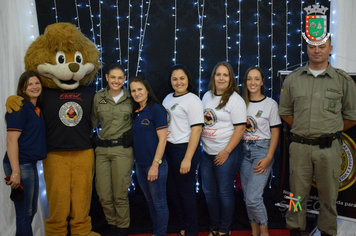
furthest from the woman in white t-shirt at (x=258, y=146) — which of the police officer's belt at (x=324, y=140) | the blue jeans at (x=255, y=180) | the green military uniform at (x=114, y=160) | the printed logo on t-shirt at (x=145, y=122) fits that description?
the green military uniform at (x=114, y=160)

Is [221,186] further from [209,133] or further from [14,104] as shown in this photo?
[14,104]

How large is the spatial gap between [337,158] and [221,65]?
1197 mm

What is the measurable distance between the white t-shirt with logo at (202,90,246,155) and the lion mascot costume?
3.40ft

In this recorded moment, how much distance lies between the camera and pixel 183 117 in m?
2.29

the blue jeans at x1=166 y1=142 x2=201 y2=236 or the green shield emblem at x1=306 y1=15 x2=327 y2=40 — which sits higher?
the green shield emblem at x1=306 y1=15 x2=327 y2=40

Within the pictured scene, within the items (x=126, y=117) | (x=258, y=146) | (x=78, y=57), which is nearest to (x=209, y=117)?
(x=258, y=146)

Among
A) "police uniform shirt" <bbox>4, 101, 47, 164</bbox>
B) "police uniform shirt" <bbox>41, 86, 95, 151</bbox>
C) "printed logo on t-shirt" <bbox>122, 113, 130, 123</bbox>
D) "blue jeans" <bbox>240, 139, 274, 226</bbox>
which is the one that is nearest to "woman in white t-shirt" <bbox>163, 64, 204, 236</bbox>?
"printed logo on t-shirt" <bbox>122, 113, 130, 123</bbox>

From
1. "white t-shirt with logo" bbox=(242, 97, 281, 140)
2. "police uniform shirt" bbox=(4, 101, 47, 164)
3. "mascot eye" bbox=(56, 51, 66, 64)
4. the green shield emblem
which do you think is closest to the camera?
"police uniform shirt" bbox=(4, 101, 47, 164)

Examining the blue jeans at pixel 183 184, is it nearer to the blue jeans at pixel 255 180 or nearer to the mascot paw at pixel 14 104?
the blue jeans at pixel 255 180

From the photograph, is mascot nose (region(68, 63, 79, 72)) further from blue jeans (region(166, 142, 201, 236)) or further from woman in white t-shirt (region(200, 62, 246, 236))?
woman in white t-shirt (region(200, 62, 246, 236))

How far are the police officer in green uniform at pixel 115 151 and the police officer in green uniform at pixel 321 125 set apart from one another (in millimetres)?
1392

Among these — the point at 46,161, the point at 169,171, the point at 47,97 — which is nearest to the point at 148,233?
the point at 169,171

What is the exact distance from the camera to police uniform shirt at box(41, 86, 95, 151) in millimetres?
2258

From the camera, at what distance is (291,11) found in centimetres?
285
